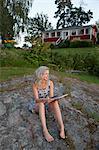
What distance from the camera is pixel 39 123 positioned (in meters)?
6.01

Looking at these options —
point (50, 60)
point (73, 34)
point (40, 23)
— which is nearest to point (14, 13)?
point (50, 60)

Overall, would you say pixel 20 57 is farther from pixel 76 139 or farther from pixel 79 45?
pixel 79 45

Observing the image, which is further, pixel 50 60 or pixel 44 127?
pixel 50 60

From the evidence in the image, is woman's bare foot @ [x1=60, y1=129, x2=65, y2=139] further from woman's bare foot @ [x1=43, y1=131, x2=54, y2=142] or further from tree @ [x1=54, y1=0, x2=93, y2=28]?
tree @ [x1=54, y1=0, x2=93, y2=28]

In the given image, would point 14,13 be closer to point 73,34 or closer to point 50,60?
point 50,60

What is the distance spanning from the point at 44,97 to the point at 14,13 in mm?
23569

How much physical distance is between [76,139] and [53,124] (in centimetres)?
46

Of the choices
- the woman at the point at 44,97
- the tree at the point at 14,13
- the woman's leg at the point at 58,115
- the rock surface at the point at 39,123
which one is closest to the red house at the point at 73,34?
the tree at the point at 14,13

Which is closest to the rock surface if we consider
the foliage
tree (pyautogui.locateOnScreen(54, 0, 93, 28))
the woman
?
the woman

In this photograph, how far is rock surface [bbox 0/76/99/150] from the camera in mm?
5551

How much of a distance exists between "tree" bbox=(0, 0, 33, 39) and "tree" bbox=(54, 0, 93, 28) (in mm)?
27962

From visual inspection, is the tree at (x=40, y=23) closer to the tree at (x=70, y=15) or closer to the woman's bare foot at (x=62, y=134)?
the tree at (x=70, y=15)

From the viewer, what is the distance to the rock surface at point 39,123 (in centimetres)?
555

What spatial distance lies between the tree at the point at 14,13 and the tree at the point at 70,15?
91.7 ft
